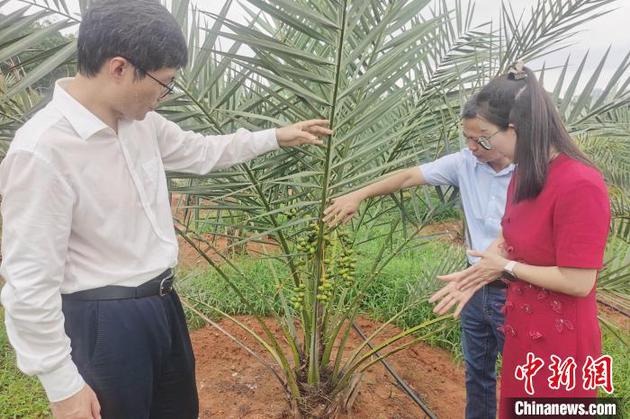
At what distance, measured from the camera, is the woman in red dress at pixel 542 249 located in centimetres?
117

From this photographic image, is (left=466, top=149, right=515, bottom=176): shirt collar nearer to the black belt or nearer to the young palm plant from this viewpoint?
the young palm plant

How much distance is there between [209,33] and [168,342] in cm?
82

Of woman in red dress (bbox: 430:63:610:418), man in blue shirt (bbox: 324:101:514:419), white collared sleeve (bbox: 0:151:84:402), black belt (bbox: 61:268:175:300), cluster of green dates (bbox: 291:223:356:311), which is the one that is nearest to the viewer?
white collared sleeve (bbox: 0:151:84:402)

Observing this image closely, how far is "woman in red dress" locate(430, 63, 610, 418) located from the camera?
1.17 metres

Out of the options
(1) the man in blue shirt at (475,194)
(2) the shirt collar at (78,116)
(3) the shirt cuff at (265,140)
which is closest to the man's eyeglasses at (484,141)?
(1) the man in blue shirt at (475,194)

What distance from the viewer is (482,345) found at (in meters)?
1.85

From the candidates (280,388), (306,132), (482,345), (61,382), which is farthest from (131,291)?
(280,388)

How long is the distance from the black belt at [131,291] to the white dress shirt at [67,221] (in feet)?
0.05

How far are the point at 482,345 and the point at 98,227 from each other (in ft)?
4.62

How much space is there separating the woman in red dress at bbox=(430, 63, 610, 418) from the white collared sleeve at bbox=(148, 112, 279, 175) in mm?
631

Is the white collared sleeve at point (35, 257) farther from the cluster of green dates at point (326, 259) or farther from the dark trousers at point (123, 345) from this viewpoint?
the cluster of green dates at point (326, 259)

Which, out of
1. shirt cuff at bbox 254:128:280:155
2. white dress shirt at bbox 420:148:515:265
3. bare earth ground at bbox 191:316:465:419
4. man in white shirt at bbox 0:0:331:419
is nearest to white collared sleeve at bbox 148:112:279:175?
shirt cuff at bbox 254:128:280:155

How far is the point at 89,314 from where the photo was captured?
1.07 meters

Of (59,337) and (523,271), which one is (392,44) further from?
(59,337)
